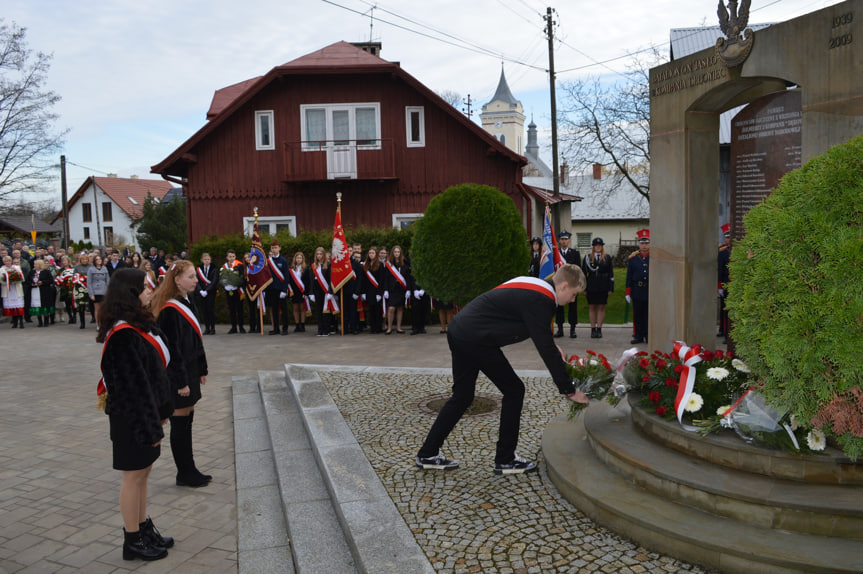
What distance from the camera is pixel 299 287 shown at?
15.0 metres

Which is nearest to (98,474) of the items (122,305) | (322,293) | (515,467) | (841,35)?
(122,305)

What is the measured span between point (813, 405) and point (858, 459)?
1.53ft

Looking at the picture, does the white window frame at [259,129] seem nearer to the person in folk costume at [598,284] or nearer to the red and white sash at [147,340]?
the person in folk costume at [598,284]

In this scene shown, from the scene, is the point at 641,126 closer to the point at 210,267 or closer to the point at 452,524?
the point at 210,267

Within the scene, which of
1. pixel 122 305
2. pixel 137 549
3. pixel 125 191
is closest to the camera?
pixel 122 305

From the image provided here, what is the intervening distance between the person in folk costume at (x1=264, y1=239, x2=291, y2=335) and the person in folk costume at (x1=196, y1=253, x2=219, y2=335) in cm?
134

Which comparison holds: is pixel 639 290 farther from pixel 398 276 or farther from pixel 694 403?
pixel 694 403

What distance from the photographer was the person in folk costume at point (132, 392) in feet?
14.1

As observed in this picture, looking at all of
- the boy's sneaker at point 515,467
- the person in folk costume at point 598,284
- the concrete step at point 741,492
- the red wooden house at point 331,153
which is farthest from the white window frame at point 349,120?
the concrete step at point 741,492

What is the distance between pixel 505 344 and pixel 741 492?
6.11ft

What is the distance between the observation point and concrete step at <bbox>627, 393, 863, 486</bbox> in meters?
4.07

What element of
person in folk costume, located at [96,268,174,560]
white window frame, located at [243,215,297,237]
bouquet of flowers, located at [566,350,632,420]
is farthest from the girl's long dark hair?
white window frame, located at [243,215,297,237]

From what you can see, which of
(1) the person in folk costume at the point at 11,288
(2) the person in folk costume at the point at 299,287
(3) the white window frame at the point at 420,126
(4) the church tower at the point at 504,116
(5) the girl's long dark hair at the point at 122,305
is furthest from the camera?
(4) the church tower at the point at 504,116

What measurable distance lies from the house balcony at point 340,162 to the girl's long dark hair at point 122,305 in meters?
17.5
